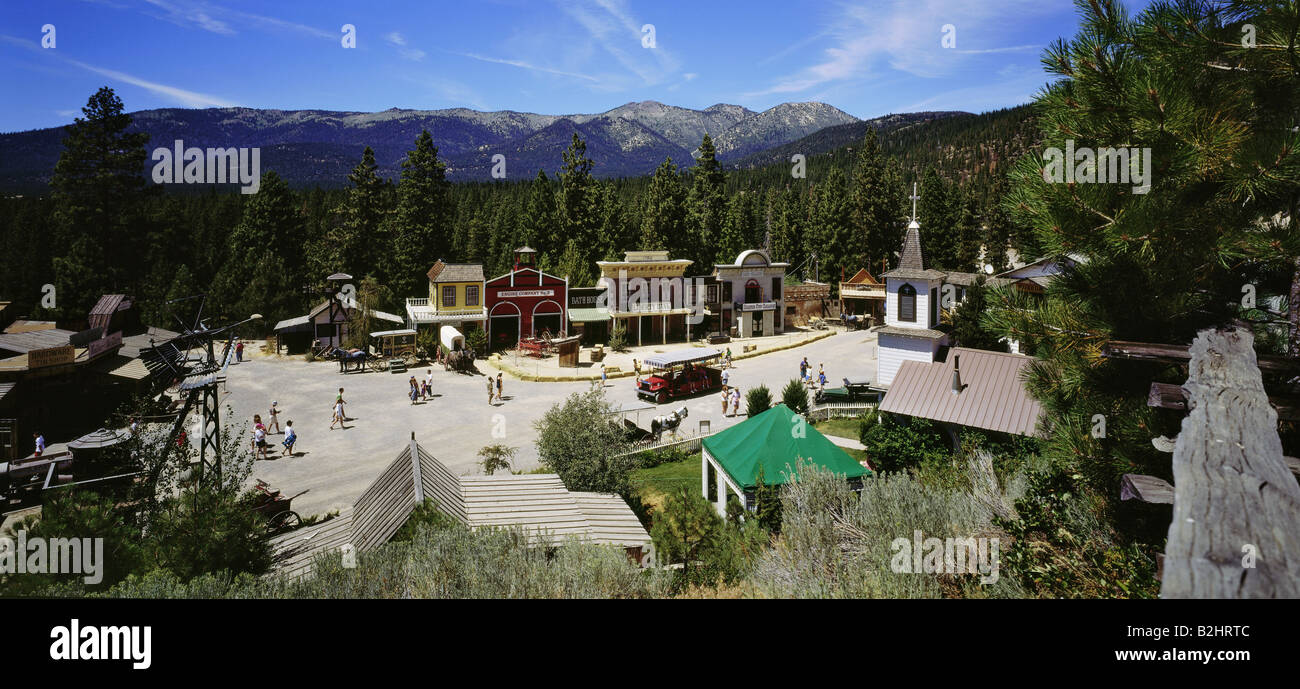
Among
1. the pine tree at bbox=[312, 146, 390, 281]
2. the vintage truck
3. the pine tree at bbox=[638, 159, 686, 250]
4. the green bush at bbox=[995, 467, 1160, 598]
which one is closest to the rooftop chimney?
the green bush at bbox=[995, 467, 1160, 598]

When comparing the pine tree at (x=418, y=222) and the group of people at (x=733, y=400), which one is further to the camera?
the pine tree at (x=418, y=222)

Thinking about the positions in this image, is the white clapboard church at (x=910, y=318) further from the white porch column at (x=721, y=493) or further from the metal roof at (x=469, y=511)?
the metal roof at (x=469, y=511)

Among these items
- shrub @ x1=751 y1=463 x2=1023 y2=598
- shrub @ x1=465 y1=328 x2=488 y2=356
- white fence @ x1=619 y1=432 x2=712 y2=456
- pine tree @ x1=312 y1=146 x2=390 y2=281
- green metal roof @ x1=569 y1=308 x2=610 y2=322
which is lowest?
white fence @ x1=619 y1=432 x2=712 y2=456

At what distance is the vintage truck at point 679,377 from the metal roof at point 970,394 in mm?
13085

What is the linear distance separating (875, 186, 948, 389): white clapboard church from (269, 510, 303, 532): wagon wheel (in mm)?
17608

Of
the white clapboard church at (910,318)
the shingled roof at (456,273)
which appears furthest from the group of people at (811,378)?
the shingled roof at (456,273)

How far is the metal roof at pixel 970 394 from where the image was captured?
1712cm

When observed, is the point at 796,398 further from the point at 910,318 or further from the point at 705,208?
the point at 705,208

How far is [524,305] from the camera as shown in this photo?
43219 mm

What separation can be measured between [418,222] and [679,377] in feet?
88.7

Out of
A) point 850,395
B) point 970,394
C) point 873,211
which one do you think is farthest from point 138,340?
point 873,211

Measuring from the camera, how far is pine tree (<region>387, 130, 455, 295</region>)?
4775 centimetres

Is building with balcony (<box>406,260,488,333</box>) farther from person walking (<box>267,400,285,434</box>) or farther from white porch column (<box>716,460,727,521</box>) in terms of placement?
white porch column (<box>716,460,727,521</box>)
